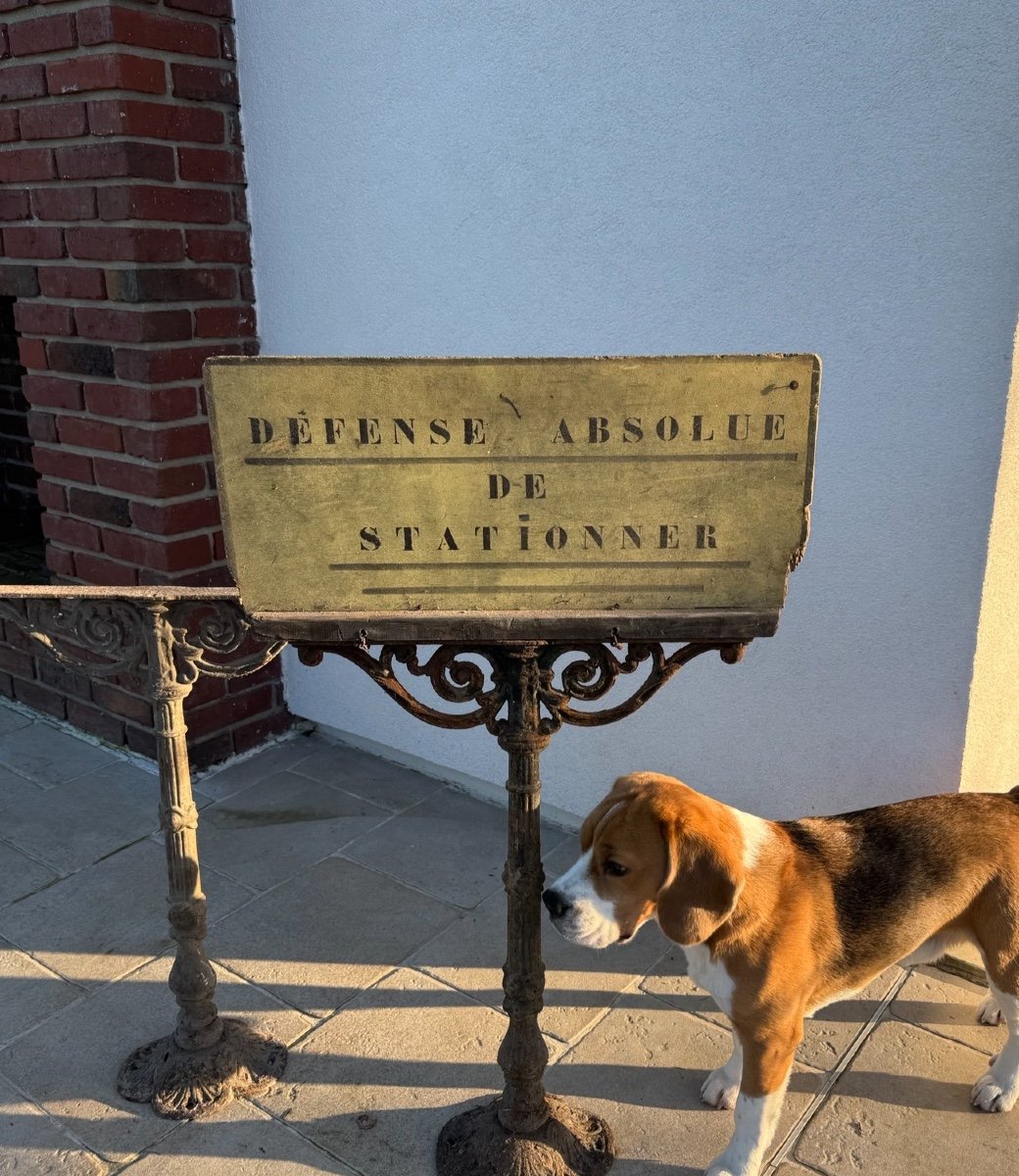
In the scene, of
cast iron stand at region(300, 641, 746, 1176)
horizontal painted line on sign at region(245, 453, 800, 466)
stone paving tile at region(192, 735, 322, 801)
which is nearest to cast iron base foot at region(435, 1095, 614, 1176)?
cast iron stand at region(300, 641, 746, 1176)

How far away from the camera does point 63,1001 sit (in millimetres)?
3264

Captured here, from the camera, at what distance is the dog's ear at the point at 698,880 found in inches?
89.9

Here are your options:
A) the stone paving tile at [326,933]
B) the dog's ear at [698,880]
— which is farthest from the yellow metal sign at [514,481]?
the stone paving tile at [326,933]

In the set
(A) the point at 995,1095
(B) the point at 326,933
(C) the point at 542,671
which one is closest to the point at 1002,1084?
(A) the point at 995,1095

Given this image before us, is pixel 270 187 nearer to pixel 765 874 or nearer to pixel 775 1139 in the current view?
pixel 765 874

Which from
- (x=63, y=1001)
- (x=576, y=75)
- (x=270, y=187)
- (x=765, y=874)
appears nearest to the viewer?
(x=765, y=874)

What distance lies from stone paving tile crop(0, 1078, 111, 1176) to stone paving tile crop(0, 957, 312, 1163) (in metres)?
0.03

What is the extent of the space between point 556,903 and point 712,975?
1.63ft

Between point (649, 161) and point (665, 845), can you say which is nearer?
point (665, 845)

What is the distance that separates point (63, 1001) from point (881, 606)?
10.00 ft

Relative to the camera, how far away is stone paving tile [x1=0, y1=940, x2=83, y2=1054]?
3.17 metres

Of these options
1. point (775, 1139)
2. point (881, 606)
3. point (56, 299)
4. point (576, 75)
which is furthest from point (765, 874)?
point (56, 299)

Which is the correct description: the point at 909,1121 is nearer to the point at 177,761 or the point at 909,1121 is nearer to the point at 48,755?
the point at 177,761

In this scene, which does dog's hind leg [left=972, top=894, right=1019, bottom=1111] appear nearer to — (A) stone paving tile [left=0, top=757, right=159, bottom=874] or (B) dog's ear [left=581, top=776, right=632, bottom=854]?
(B) dog's ear [left=581, top=776, right=632, bottom=854]
